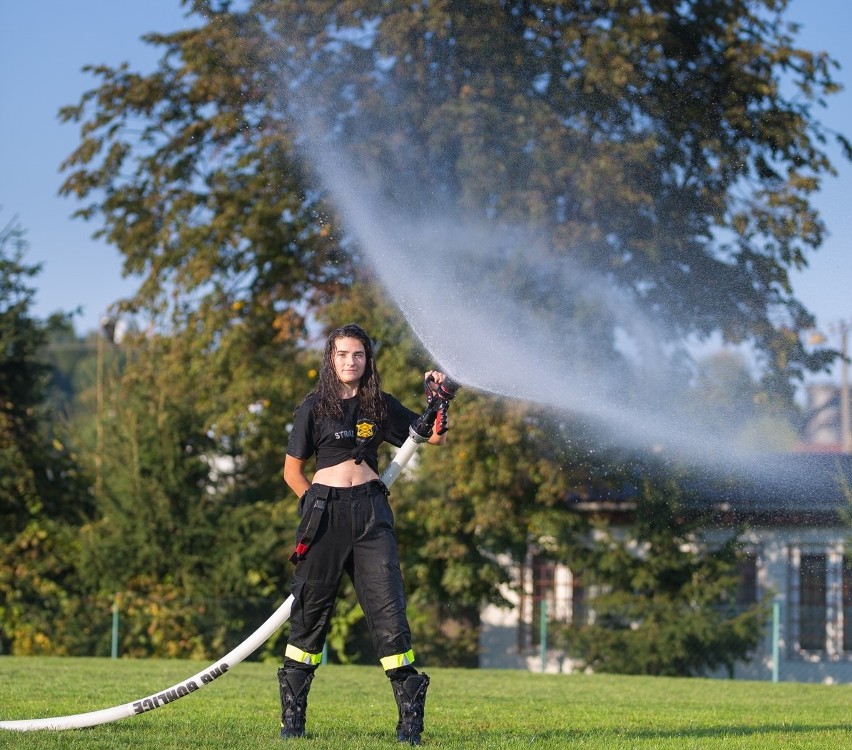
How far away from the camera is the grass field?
237 inches

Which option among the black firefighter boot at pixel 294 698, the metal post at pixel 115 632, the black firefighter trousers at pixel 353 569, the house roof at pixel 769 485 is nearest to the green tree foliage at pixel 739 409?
the house roof at pixel 769 485

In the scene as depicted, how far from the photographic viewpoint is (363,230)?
12.1 metres

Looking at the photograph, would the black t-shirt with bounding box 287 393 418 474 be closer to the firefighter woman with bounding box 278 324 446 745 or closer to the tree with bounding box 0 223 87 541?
the firefighter woman with bounding box 278 324 446 745

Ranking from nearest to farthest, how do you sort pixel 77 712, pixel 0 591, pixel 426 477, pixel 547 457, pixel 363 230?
1. pixel 77 712
2. pixel 363 230
3. pixel 547 457
4. pixel 426 477
5. pixel 0 591

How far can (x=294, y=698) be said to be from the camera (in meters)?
6.14

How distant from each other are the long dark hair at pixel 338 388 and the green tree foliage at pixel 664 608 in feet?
43.0

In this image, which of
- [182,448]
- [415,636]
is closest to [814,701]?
[415,636]

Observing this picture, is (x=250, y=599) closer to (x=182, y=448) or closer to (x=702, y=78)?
(x=182, y=448)

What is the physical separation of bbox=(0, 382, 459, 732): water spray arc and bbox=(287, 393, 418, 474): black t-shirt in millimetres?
147

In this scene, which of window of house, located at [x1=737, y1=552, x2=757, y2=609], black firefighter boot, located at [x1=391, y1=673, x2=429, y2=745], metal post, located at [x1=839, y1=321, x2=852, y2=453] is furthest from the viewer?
window of house, located at [x1=737, y1=552, x2=757, y2=609]

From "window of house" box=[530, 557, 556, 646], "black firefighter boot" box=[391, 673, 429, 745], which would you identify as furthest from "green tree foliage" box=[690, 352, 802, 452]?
"window of house" box=[530, 557, 556, 646]

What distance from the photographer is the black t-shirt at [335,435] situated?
6.26m

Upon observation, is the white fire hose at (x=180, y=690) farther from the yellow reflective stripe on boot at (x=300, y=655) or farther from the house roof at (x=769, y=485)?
the house roof at (x=769, y=485)

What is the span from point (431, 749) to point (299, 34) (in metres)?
10.5
